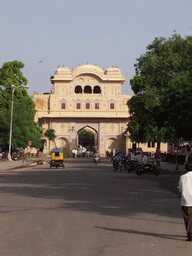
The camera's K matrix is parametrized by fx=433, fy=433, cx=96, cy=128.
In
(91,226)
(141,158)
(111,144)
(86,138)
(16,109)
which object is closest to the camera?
(91,226)

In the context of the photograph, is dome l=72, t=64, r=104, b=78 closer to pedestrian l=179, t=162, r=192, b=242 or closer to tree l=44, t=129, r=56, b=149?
tree l=44, t=129, r=56, b=149

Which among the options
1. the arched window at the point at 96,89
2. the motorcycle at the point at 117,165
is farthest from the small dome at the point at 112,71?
the motorcycle at the point at 117,165

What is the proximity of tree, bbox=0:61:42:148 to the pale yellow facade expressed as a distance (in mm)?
21230

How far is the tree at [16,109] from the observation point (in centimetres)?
4903

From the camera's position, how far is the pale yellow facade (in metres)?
78.2

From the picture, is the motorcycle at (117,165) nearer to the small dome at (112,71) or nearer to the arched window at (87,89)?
the arched window at (87,89)

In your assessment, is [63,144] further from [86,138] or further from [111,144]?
[86,138]

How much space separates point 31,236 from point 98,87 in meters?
73.4

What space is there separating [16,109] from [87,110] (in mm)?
28907

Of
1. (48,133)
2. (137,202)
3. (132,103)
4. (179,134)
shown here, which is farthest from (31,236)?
(48,133)

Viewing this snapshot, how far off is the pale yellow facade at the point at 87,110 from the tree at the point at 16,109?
69.7 ft

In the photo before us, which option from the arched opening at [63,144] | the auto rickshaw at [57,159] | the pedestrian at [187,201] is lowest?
the pedestrian at [187,201]

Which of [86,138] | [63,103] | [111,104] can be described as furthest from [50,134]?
[86,138]

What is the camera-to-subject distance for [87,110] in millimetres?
78750
